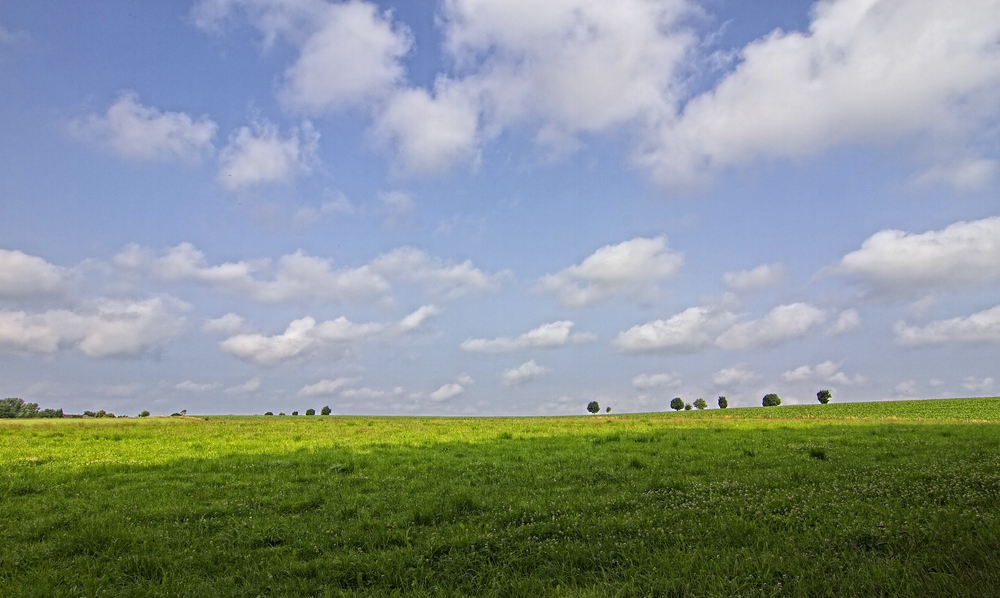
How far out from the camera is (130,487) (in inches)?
572

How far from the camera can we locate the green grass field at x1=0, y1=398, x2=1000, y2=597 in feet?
23.6

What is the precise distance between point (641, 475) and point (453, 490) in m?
5.02

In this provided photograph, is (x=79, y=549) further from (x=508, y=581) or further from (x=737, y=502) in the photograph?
(x=737, y=502)

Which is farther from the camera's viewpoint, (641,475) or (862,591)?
(641,475)

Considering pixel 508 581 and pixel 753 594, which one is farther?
pixel 508 581

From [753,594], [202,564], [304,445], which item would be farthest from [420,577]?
[304,445]

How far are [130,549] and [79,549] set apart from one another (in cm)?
105

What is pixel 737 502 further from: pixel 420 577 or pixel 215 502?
pixel 215 502

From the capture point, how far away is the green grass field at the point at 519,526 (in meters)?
7.20

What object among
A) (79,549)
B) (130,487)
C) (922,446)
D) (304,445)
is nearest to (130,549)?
(79,549)

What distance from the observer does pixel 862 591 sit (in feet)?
20.7

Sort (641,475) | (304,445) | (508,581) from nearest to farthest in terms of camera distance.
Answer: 1. (508,581)
2. (641,475)
3. (304,445)

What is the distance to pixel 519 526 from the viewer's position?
9.71 meters

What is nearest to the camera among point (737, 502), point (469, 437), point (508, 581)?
point (508, 581)
